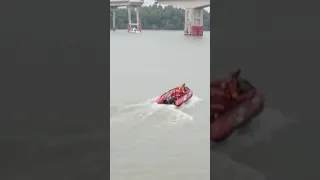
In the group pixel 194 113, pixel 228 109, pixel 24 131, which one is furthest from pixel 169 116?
pixel 24 131

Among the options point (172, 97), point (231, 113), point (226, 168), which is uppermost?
point (231, 113)

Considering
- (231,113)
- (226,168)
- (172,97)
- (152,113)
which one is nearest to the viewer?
(226,168)

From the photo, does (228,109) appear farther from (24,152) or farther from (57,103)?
(24,152)

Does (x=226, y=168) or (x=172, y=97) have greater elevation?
(x=226, y=168)

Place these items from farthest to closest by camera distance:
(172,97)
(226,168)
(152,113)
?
(172,97)
(152,113)
(226,168)

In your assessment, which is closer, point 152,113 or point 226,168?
point 226,168

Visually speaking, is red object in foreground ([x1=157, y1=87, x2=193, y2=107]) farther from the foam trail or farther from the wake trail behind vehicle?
the foam trail

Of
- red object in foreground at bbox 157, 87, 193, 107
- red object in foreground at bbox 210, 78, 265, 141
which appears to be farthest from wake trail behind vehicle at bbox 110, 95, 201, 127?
red object in foreground at bbox 210, 78, 265, 141

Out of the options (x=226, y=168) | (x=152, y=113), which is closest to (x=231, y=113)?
(x=226, y=168)

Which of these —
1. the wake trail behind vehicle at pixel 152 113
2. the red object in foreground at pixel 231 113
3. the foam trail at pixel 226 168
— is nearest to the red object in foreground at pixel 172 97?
the wake trail behind vehicle at pixel 152 113

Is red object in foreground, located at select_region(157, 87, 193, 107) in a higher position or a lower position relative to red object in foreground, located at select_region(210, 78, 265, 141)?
lower

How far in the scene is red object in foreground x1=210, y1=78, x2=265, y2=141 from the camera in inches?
76.8

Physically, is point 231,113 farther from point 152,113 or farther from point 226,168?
point 152,113

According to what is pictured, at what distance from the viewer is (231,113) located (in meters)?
2.04
